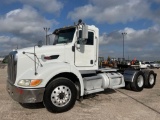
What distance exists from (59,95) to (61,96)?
0.08m

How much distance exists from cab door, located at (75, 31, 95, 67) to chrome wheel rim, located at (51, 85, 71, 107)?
4.82 ft

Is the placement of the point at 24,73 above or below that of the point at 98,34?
below

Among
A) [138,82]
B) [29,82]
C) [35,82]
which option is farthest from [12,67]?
[138,82]

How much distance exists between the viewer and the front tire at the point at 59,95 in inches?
254

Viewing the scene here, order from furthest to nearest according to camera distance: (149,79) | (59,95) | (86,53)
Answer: (149,79) < (86,53) < (59,95)

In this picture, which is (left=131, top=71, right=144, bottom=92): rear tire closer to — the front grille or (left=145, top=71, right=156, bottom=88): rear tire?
(left=145, top=71, right=156, bottom=88): rear tire

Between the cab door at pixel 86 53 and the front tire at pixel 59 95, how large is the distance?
136 centimetres

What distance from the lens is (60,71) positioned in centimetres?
677

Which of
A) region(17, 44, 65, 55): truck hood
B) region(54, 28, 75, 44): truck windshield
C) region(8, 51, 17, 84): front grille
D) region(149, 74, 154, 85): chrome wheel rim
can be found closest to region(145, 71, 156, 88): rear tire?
region(149, 74, 154, 85): chrome wheel rim

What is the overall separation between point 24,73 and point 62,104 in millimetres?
1524

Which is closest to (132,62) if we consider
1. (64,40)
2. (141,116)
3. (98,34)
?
(98,34)

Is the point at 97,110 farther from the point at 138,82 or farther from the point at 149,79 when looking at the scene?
the point at 149,79

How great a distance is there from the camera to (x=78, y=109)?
7.11m

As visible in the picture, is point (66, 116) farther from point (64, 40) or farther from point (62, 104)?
point (64, 40)
